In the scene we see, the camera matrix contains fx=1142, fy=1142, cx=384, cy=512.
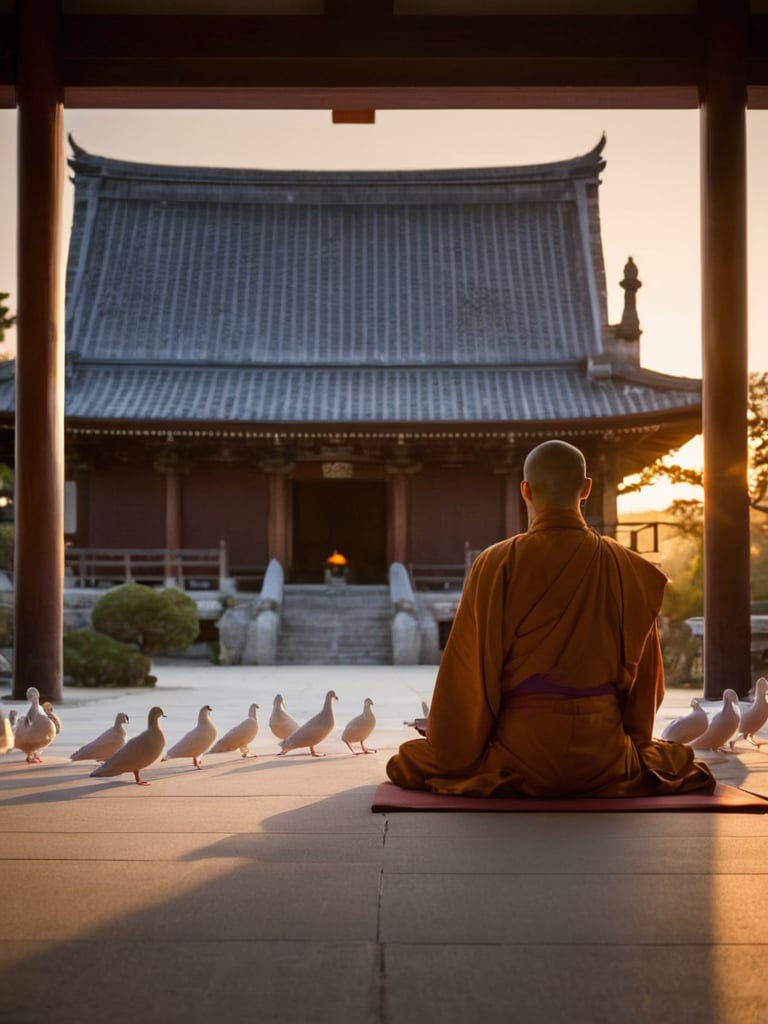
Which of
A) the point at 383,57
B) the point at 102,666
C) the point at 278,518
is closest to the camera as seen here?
the point at 383,57

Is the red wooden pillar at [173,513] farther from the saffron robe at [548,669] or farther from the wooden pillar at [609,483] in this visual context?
the saffron robe at [548,669]

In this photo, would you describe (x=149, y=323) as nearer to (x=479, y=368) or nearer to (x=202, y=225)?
(x=202, y=225)

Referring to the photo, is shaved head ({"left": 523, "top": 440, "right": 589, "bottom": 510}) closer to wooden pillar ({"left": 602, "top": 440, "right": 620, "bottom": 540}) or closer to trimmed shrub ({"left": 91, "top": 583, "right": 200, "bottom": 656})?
trimmed shrub ({"left": 91, "top": 583, "right": 200, "bottom": 656})

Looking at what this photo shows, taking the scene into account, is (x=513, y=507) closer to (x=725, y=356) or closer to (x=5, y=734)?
(x=725, y=356)

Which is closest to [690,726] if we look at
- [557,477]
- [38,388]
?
[557,477]

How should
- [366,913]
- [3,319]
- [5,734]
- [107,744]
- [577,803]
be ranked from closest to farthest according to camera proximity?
1. [366,913]
2. [577,803]
3. [107,744]
4. [5,734]
5. [3,319]

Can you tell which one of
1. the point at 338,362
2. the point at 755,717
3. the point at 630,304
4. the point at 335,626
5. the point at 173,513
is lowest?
the point at 335,626

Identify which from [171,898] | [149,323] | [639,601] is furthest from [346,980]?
[149,323]

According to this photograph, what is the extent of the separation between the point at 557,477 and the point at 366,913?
1.82 meters

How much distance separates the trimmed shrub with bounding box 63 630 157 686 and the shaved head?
30.5 ft

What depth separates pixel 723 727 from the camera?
5.03m

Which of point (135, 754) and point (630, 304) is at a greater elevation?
point (630, 304)

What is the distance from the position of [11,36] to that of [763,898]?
6.92 metres

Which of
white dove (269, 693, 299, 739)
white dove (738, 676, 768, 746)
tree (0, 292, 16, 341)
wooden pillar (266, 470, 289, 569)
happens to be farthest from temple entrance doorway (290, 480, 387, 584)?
white dove (738, 676, 768, 746)
